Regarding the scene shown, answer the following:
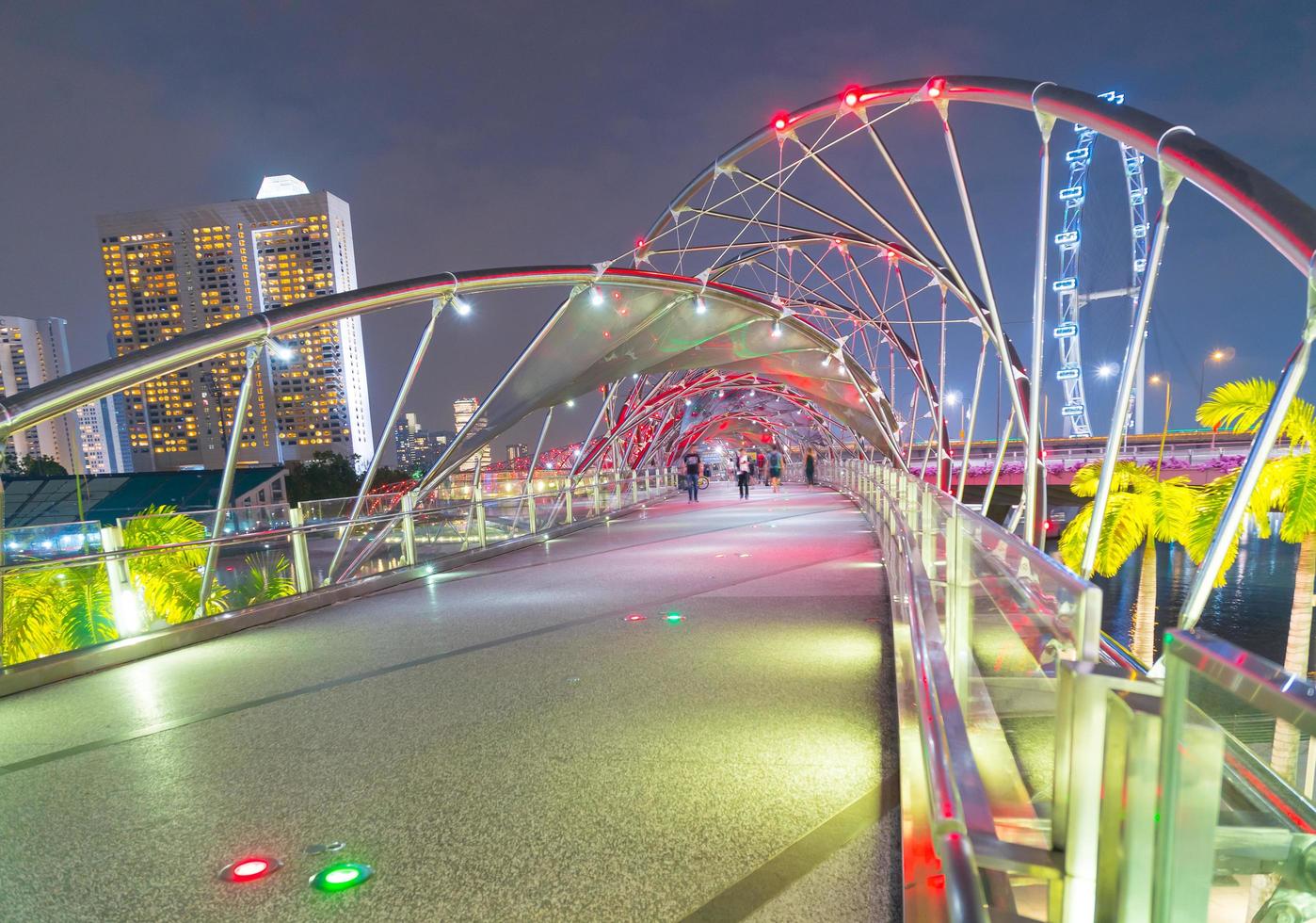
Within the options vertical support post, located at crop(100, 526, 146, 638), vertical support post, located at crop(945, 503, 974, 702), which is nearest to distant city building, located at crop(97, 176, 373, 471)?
vertical support post, located at crop(100, 526, 146, 638)

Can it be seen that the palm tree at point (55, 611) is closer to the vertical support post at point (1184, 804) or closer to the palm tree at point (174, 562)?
the palm tree at point (174, 562)

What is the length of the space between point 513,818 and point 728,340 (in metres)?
24.2

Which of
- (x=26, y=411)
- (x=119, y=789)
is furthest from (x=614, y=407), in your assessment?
(x=119, y=789)

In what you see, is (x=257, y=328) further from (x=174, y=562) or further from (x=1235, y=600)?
(x=1235, y=600)

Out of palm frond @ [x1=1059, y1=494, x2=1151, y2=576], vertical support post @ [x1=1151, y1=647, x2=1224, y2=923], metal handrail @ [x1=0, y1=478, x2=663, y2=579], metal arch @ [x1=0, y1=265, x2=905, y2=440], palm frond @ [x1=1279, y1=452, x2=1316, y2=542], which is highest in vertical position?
metal arch @ [x1=0, y1=265, x2=905, y2=440]

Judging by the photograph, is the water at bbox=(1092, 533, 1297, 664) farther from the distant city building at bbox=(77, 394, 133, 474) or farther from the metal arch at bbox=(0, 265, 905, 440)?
the distant city building at bbox=(77, 394, 133, 474)

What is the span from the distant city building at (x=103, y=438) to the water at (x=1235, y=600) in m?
129

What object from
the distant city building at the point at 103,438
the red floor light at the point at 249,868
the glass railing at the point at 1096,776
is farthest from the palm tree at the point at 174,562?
the distant city building at the point at 103,438

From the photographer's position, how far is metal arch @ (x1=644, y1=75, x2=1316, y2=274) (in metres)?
3.57

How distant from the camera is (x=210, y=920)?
275 centimetres

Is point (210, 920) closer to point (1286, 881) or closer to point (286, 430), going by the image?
point (1286, 881)

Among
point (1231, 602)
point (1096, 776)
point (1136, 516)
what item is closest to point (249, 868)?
point (1096, 776)

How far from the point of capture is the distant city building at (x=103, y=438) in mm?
125812

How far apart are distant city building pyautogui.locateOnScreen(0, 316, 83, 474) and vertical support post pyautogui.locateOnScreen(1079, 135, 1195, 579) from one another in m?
114
